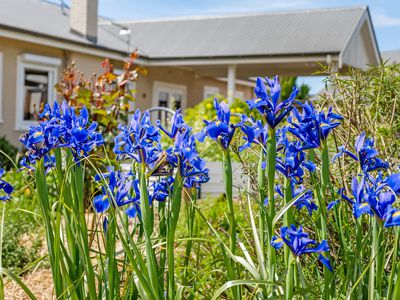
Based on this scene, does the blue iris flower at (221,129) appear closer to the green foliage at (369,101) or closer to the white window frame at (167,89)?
the green foliage at (369,101)

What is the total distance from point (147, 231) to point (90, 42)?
16.8 meters

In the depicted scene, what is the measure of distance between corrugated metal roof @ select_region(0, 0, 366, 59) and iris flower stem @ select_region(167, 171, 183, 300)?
15.5m

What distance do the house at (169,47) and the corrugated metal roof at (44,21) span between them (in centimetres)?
6

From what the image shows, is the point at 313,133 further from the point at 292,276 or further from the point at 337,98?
the point at 337,98

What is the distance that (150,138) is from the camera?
6.44 ft

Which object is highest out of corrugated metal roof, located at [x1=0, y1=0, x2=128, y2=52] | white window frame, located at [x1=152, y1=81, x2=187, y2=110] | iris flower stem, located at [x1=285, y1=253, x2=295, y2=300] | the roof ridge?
the roof ridge

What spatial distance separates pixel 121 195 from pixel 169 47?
2028 cm

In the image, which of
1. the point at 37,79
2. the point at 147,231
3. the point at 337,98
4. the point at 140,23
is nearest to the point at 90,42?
the point at 37,79

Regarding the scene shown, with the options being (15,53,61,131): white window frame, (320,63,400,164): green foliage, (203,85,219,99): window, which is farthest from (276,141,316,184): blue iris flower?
(203,85,219,99): window

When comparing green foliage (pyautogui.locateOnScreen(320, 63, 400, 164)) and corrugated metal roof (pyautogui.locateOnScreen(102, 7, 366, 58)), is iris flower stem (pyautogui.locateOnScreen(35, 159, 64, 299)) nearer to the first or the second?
green foliage (pyautogui.locateOnScreen(320, 63, 400, 164))

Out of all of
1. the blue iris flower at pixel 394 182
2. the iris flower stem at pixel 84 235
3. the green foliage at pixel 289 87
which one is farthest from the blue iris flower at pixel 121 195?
the green foliage at pixel 289 87

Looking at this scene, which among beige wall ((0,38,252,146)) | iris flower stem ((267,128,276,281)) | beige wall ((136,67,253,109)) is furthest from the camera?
beige wall ((136,67,253,109))

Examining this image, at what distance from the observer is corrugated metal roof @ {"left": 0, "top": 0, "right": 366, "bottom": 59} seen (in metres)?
18.9

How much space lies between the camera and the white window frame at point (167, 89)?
22094 mm
